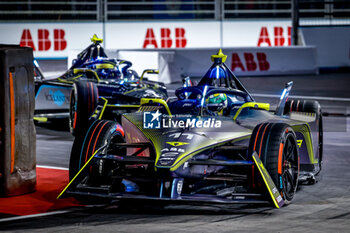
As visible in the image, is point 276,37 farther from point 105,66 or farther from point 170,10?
point 105,66

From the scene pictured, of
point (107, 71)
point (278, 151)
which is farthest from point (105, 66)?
point (278, 151)

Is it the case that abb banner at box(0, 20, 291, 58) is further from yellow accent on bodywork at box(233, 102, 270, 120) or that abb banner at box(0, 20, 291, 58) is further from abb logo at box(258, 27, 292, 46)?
yellow accent on bodywork at box(233, 102, 270, 120)

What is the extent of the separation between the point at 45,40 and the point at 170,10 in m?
5.61

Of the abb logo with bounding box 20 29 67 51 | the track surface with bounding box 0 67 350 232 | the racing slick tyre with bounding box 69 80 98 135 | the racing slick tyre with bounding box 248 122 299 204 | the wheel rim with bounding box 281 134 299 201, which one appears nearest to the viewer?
the track surface with bounding box 0 67 350 232

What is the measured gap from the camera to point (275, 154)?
774 cm

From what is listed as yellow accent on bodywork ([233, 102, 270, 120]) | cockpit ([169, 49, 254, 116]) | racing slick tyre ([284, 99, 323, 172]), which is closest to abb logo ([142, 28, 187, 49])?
racing slick tyre ([284, 99, 323, 172])

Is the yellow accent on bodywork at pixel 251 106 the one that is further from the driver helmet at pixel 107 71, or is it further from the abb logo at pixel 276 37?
the abb logo at pixel 276 37

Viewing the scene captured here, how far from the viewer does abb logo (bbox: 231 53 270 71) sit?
25578mm

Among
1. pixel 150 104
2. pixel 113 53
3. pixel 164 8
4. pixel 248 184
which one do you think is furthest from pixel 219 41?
pixel 248 184

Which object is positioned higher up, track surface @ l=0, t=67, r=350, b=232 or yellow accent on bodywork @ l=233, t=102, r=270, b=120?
yellow accent on bodywork @ l=233, t=102, r=270, b=120

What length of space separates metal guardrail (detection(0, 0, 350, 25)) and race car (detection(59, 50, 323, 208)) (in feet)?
65.4

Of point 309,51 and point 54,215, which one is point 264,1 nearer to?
point 309,51

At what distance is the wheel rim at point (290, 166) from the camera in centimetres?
808

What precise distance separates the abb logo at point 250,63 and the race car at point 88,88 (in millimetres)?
10029
